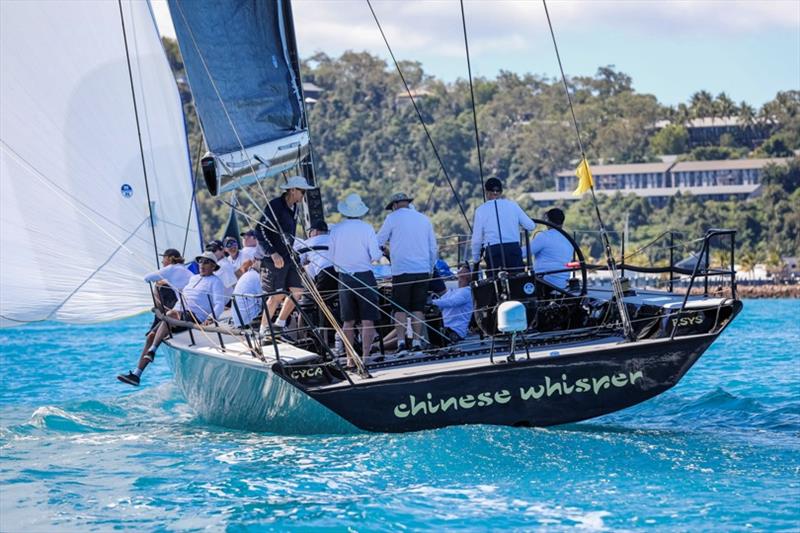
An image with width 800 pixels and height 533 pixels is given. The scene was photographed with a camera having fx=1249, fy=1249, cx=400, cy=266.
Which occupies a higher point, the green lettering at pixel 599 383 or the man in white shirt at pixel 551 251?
the man in white shirt at pixel 551 251

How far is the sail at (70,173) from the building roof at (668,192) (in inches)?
3123

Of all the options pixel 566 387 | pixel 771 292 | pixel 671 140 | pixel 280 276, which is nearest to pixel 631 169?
pixel 671 140

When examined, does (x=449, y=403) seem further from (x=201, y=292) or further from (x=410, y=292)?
(x=201, y=292)

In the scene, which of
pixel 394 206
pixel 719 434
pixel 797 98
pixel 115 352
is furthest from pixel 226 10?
pixel 797 98

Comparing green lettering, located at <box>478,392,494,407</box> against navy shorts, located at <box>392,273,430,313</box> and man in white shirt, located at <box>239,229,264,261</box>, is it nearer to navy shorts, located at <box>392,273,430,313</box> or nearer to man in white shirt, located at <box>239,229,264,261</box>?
navy shorts, located at <box>392,273,430,313</box>

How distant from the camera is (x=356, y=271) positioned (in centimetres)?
955

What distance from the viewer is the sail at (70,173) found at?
11.9 m

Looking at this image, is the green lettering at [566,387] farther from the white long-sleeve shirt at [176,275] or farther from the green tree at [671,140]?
the green tree at [671,140]

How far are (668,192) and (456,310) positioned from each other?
8537 cm

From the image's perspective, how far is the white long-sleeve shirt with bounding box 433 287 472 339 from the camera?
9898 millimetres

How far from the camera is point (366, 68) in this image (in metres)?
124

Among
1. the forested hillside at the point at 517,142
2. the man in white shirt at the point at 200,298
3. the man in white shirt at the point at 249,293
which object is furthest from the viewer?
the forested hillside at the point at 517,142

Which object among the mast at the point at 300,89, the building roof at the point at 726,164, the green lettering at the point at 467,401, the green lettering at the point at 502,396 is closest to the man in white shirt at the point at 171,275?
the mast at the point at 300,89

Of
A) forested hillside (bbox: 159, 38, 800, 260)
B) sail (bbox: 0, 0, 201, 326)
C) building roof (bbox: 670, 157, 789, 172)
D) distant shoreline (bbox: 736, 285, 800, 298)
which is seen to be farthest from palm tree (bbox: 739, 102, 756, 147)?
sail (bbox: 0, 0, 201, 326)
